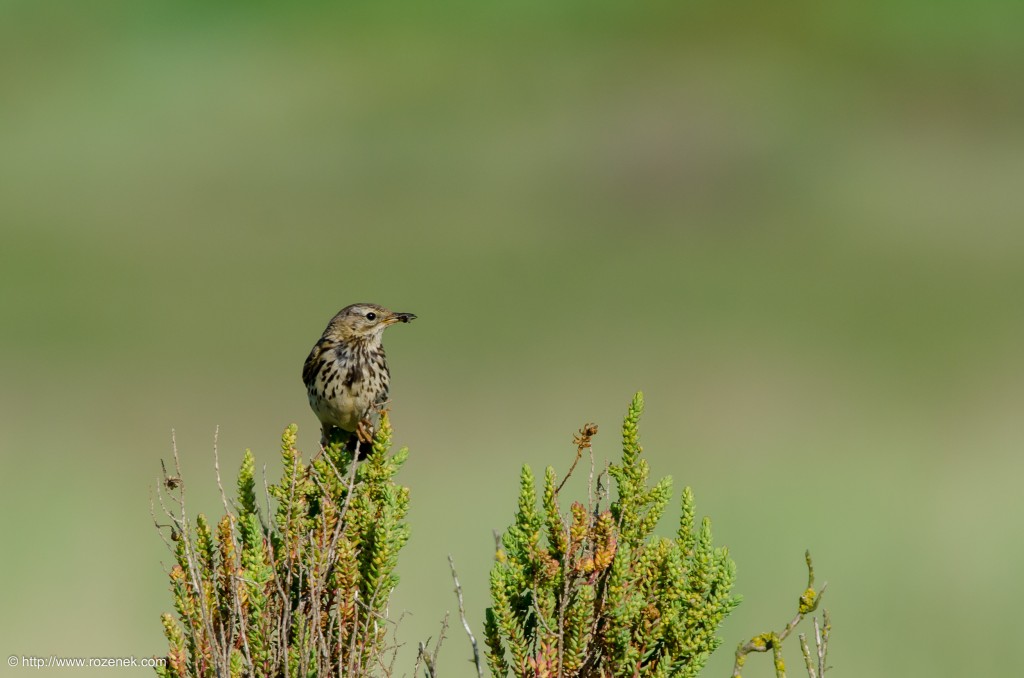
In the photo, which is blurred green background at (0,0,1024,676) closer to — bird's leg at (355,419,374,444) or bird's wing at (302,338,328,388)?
bird's wing at (302,338,328,388)

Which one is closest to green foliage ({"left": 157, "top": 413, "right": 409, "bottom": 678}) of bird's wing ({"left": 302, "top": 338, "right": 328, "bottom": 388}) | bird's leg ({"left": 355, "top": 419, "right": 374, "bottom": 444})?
bird's leg ({"left": 355, "top": 419, "right": 374, "bottom": 444})

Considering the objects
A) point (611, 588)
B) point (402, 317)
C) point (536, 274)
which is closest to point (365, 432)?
point (402, 317)

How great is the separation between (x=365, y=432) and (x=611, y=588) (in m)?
1.78

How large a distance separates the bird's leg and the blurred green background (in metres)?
5.07

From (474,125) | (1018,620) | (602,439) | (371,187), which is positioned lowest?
(1018,620)

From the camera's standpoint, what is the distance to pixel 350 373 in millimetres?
7164

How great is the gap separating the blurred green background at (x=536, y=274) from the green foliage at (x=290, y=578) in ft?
20.2

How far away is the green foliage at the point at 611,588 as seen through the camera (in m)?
4.92

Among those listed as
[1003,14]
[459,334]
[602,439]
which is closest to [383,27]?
[1003,14]

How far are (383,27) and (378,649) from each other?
56340 millimetres

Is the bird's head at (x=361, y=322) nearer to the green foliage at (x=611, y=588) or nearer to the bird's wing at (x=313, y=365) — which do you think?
the bird's wing at (x=313, y=365)

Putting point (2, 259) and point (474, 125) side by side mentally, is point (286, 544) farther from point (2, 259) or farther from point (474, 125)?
point (474, 125)

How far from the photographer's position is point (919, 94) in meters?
54.5

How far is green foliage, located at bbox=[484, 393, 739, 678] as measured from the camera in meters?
4.92
